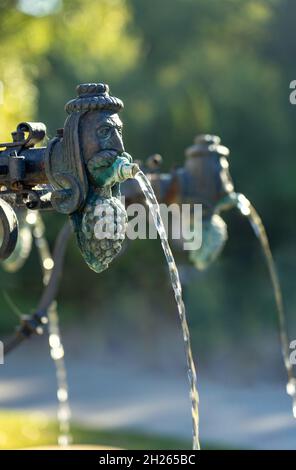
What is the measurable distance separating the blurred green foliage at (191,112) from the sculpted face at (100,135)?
611 centimetres

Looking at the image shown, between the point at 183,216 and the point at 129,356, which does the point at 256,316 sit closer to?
the point at 129,356

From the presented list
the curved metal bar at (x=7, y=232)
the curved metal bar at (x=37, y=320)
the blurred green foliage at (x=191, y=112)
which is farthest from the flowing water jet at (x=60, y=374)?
the curved metal bar at (x=7, y=232)

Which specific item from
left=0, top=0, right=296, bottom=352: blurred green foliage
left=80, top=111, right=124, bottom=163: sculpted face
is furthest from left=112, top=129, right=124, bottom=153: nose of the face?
left=0, top=0, right=296, bottom=352: blurred green foliage

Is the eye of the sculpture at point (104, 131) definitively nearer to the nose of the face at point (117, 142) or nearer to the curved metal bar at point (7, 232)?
the nose of the face at point (117, 142)

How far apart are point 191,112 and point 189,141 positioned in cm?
34

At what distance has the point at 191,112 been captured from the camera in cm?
1006

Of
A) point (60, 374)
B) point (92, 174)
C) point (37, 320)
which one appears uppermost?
point (60, 374)

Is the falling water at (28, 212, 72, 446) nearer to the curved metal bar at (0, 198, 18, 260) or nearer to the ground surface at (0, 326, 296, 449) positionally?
the ground surface at (0, 326, 296, 449)

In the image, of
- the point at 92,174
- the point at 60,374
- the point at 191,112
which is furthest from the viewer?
the point at 191,112

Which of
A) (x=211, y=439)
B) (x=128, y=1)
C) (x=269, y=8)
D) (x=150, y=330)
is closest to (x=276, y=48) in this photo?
(x=269, y=8)

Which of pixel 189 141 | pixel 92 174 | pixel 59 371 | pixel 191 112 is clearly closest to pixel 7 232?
pixel 92 174

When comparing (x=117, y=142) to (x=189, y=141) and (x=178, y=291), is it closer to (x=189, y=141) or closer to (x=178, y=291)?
(x=178, y=291)

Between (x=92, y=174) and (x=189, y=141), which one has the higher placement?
(x=189, y=141)

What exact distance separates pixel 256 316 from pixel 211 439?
2.88 m
